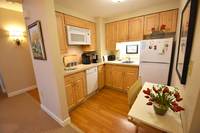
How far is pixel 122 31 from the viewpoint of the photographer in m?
2.98

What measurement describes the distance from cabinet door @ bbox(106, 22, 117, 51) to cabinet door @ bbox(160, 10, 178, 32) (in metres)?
1.27

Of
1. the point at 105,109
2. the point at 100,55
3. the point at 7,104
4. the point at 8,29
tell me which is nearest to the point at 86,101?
the point at 105,109

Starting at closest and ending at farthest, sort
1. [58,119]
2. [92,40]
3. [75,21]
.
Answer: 1. [58,119]
2. [75,21]
3. [92,40]

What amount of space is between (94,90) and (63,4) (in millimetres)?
2295

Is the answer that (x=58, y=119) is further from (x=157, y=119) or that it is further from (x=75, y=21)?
(x=75, y=21)

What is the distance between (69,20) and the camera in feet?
7.87

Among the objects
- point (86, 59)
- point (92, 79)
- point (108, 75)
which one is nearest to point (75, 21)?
point (86, 59)

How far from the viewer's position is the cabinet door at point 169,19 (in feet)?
7.27

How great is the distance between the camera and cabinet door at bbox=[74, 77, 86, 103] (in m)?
2.31

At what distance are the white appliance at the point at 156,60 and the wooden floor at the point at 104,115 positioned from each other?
937 mm

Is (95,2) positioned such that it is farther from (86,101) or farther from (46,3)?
(86,101)

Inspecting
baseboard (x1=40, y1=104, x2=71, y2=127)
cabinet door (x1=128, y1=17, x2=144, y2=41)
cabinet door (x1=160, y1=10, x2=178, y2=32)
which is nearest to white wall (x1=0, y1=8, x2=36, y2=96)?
baseboard (x1=40, y1=104, x2=71, y2=127)

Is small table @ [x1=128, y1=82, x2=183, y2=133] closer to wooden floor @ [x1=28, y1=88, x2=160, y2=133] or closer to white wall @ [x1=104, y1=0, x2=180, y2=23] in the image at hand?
wooden floor @ [x1=28, y1=88, x2=160, y2=133]

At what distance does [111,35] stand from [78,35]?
1.14 metres
